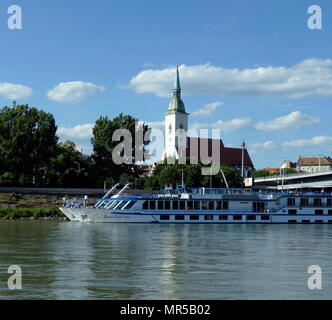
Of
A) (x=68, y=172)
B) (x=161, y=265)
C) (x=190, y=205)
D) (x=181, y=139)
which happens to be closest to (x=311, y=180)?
(x=181, y=139)

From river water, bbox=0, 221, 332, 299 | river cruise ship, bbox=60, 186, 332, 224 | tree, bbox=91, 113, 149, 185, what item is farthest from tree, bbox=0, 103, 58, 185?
river water, bbox=0, 221, 332, 299

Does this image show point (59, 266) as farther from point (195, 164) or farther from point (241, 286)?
point (195, 164)

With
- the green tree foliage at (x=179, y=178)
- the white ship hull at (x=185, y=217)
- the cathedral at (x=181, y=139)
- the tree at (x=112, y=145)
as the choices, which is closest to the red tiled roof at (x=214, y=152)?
the cathedral at (x=181, y=139)

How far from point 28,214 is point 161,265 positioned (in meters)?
40.3

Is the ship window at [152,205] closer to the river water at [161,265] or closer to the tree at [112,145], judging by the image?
the river water at [161,265]

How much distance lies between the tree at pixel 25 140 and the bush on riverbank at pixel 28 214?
12.4m

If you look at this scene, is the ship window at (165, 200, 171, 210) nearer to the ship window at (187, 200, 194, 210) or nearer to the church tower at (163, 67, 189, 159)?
the ship window at (187, 200, 194, 210)

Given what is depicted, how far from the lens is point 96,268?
22938mm

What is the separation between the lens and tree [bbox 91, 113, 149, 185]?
87250mm

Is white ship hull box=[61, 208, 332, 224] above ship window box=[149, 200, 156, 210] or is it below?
below

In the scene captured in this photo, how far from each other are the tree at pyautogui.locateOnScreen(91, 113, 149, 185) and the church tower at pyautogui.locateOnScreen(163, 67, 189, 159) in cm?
4189

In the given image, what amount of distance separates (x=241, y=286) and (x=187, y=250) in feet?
35.8
